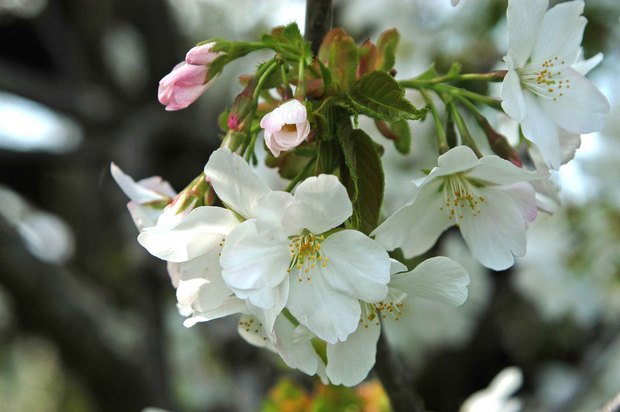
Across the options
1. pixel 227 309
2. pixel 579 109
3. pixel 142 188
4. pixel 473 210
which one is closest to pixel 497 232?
pixel 473 210

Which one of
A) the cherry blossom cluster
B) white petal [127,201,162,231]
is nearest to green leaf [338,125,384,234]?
the cherry blossom cluster

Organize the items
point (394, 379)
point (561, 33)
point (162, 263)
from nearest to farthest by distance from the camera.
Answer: point (561, 33) → point (394, 379) → point (162, 263)

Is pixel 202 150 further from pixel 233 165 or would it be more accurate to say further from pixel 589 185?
pixel 233 165

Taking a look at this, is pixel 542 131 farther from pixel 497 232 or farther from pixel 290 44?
pixel 290 44

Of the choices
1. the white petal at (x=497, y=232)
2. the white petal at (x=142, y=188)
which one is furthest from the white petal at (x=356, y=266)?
the white petal at (x=142, y=188)

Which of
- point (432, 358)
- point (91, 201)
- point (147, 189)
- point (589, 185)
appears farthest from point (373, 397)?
point (91, 201)

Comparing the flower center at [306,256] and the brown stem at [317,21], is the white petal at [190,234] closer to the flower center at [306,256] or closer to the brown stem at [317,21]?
the flower center at [306,256]
